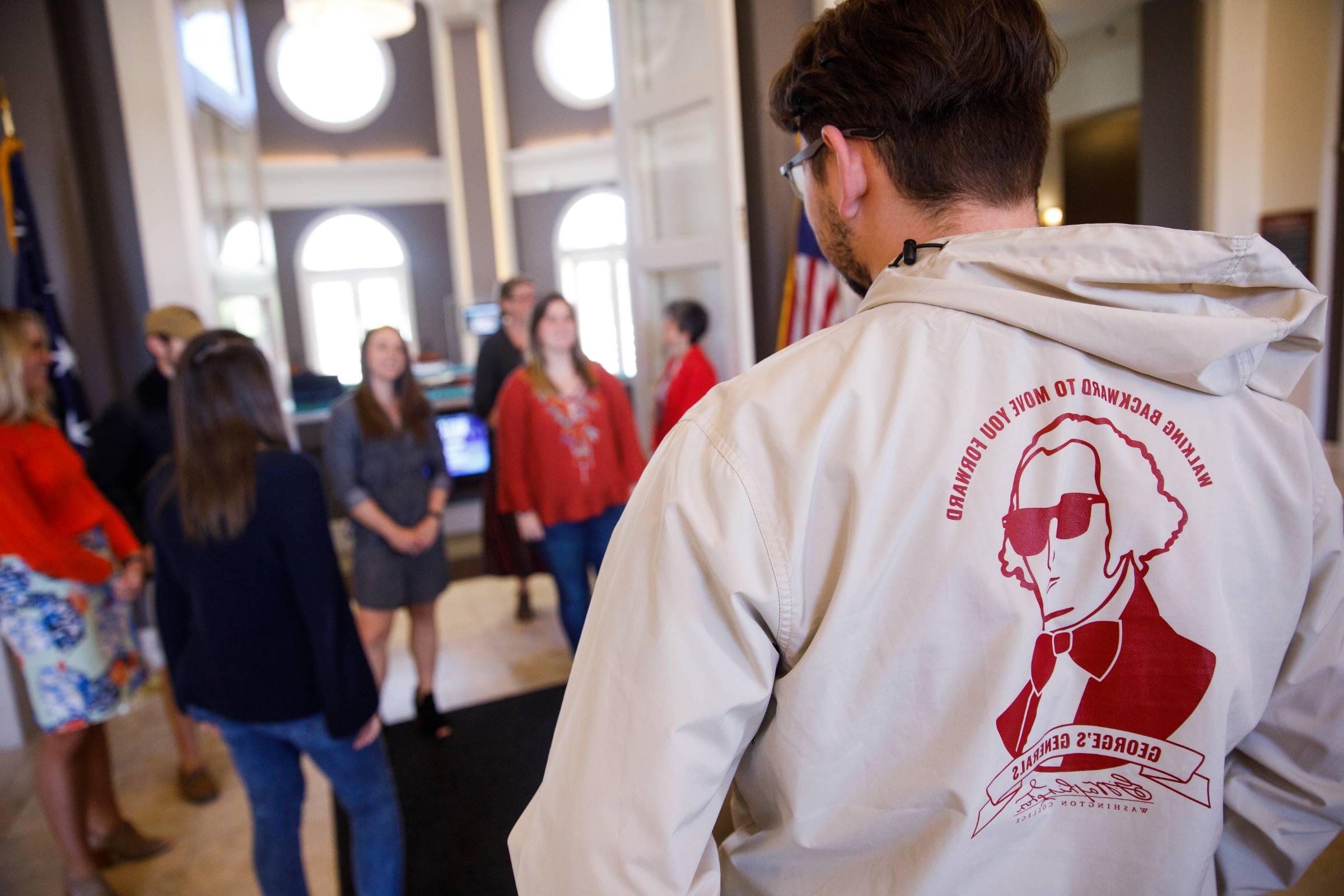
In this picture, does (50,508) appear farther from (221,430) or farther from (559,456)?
(559,456)

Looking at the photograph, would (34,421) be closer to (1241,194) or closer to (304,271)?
(1241,194)

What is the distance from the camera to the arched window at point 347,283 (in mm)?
11320

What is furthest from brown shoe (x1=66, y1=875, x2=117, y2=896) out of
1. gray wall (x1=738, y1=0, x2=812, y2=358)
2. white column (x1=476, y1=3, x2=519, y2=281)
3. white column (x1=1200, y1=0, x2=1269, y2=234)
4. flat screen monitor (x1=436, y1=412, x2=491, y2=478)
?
white column (x1=476, y1=3, x2=519, y2=281)

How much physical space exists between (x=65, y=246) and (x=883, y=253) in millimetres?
3887

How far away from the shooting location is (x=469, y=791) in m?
2.71

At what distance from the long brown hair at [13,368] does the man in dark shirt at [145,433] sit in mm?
387

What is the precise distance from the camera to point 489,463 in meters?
4.08

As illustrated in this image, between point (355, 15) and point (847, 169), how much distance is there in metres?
8.65

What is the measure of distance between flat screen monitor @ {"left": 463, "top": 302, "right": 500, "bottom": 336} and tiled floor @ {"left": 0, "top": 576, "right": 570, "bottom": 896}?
5870 mm

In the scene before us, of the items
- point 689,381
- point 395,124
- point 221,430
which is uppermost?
point 395,124

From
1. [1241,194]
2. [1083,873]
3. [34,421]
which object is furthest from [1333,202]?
[34,421]

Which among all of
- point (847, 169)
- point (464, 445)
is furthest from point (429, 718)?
point (847, 169)

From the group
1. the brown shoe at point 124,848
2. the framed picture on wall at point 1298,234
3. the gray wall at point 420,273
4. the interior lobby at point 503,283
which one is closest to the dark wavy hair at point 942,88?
the interior lobby at point 503,283

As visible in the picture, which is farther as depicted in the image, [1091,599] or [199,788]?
[199,788]
